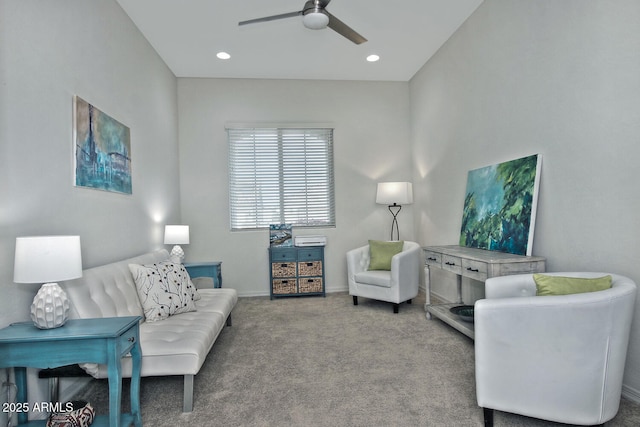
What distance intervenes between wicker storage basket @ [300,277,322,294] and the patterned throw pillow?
2081mm

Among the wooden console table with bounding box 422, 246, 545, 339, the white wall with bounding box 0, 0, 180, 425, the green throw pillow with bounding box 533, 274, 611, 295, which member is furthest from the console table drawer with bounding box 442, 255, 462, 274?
the white wall with bounding box 0, 0, 180, 425

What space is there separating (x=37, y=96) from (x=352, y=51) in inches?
128

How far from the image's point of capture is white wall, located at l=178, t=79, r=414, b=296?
194 inches

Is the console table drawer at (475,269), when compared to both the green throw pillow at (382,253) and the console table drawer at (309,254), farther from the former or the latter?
the console table drawer at (309,254)

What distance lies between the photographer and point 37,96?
2055mm

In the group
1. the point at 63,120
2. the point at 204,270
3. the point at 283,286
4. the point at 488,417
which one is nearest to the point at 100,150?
the point at 63,120

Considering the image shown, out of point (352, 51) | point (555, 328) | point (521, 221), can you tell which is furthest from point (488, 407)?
point (352, 51)

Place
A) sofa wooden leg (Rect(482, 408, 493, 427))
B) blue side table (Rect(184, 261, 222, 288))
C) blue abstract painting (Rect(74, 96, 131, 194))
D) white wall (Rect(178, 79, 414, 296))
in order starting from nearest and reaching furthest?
sofa wooden leg (Rect(482, 408, 493, 427)) → blue abstract painting (Rect(74, 96, 131, 194)) → blue side table (Rect(184, 261, 222, 288)) → white wall (Rect(178, 79, 414, 296))

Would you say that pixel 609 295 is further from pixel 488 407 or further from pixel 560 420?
pixel 488 407

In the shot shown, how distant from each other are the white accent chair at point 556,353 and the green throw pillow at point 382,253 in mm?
2534

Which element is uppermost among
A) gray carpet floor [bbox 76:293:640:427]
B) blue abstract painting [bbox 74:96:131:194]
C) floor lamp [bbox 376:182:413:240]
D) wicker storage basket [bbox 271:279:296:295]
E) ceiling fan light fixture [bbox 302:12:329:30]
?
ceiling fan light fixture [bbox 302:12:329:30]

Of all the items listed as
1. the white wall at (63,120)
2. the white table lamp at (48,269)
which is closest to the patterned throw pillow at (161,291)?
the white wall at (63,120)

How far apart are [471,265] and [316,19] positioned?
225cm

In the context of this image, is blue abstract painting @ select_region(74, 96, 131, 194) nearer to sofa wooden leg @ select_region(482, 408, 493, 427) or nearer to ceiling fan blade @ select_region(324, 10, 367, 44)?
ceiling fan blade @ select_region(324, 10, 367, 44)
